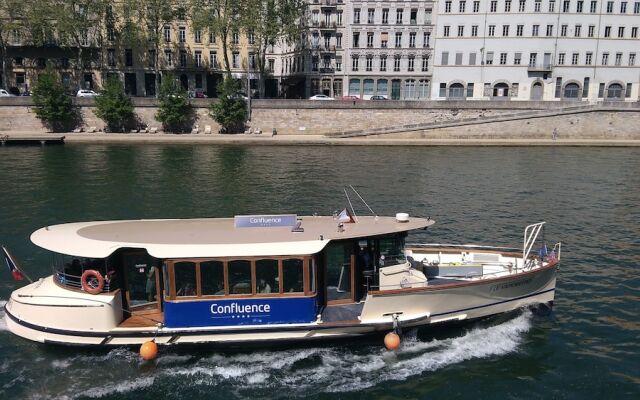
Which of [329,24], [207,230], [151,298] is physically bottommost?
[151,298]

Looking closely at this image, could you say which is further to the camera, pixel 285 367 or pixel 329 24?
pixel 329 24

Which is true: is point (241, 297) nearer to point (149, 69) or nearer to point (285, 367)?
point (285, 367)

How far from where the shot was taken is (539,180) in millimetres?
37781

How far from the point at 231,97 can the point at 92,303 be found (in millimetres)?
48916

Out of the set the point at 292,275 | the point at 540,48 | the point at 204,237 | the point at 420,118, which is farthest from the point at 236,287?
the point at 540,48

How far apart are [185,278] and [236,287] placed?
124 cm

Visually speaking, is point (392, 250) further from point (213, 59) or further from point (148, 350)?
point (213, 59)

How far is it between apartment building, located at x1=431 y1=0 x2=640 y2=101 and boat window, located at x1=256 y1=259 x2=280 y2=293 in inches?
2580

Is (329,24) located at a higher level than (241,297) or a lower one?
higher

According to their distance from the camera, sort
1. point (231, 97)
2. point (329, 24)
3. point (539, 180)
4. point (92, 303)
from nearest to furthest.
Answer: point (92, 303), point (539, 180), point (231, 97), point (329, 24)

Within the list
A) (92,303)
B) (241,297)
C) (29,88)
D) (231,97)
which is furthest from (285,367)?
(29,88)

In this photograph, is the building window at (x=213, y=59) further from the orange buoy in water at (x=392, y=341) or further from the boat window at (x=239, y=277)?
the orange buoy in water at (x=392, y=341)

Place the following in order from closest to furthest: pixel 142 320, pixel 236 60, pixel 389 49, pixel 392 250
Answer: pixel 142 320, pixel 392 250, pixel 389 49, pixel 236 60

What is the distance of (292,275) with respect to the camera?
13.6 meters
